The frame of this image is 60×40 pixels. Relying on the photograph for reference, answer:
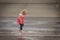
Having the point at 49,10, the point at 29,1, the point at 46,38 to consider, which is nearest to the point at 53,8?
the point at 49,10

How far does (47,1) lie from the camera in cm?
2542

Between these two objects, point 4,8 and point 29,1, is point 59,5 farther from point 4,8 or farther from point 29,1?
point 4,8

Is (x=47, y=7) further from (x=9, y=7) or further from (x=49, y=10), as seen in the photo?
(x=9, y=7)

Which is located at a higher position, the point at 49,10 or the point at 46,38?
the point at 49,10

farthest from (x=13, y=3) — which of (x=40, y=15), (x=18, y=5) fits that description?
(x=40, y=15)

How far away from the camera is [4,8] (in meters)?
25.4

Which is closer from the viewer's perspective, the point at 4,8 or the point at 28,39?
the point at 28,39

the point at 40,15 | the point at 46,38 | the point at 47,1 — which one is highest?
the point at 47,1

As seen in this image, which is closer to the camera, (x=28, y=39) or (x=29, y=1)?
(x=28, y=39)

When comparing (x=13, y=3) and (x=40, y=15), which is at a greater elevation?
(x=13, y=3)

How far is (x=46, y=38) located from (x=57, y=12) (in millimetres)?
13320

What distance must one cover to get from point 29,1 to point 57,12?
3.96m

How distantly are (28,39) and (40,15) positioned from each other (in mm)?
14340

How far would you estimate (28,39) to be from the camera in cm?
1132
